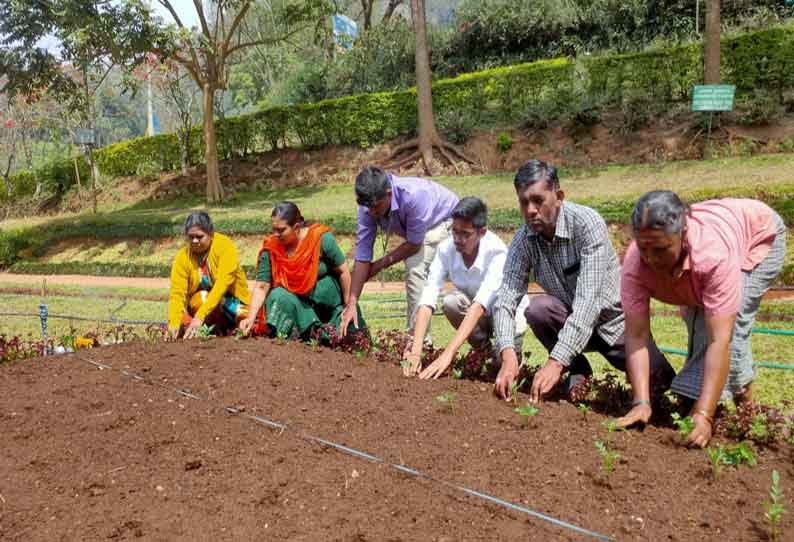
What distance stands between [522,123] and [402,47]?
19.7ft

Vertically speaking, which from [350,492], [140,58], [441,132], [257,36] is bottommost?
[350,492]

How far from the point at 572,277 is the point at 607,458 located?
1275mm

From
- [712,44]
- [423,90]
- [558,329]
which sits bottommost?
[558,329]

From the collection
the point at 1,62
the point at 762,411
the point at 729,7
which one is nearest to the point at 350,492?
the point at 762,411

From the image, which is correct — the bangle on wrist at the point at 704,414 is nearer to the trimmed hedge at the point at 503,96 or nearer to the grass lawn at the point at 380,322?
the grass lawn at the point at 380,322

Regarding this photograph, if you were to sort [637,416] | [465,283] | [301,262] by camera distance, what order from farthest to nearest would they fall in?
[301,262] → [465,283] → [637,416]

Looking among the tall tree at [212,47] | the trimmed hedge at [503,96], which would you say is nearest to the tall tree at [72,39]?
the tall tree at [212,47]

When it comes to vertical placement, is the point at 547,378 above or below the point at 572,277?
below

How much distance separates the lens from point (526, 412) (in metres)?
3.12

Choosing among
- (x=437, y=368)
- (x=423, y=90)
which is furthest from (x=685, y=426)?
(x=423, y=90)

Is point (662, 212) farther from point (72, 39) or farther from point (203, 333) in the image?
point (72, 39)

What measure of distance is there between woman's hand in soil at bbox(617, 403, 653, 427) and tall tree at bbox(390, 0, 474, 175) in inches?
587

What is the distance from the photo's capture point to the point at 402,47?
846 inches

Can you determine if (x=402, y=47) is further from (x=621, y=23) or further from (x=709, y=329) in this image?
(x=709, y=329)
